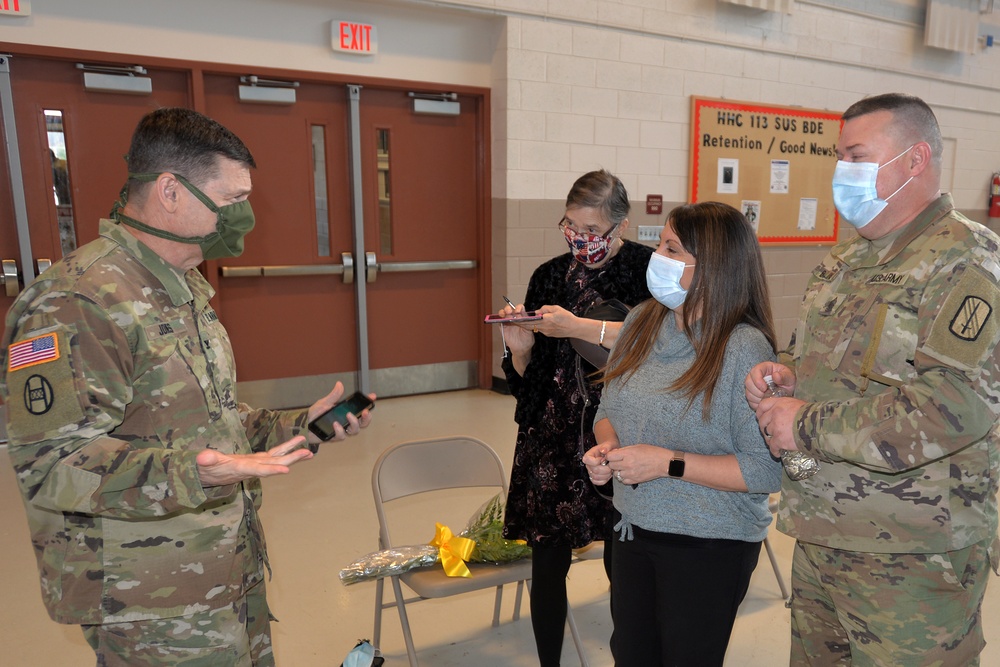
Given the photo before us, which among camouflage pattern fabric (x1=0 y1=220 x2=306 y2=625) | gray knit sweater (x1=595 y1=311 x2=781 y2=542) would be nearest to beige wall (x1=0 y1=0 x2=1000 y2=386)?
camouflage pattern fabric (x1=0 y1=220 x2=306 y2=625)

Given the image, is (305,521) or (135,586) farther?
(305,521)

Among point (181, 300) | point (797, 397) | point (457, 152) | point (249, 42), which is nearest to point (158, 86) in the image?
point (249, 42)

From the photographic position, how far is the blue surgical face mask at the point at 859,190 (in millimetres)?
1490

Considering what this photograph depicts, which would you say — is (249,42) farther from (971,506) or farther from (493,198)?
(971,506)

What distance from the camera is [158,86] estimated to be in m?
4.54

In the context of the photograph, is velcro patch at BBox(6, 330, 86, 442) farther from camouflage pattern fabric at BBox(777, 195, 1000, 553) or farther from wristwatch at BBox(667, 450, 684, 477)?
camouflage pattern fabric at BBox(777, 195, 1000, 553)

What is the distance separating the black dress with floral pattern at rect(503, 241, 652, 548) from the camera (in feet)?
7.11

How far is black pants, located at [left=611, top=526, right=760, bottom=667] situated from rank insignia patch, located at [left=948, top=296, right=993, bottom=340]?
0.63 meters

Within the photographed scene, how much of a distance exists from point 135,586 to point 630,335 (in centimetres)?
122

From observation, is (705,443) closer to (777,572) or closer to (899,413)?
(899,413)

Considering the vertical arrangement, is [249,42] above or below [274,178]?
above

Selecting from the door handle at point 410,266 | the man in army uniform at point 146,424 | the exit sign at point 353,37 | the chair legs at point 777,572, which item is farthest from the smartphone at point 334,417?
the exit sign at point 353,37

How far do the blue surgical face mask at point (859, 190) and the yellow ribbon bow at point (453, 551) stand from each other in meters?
1.46

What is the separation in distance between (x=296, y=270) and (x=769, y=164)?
14.4ft
